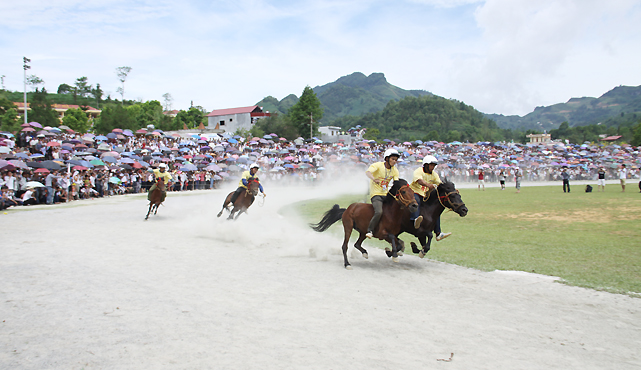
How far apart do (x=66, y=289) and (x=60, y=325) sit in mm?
1924

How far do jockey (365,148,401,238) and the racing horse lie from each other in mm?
714

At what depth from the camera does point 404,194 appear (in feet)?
29.7

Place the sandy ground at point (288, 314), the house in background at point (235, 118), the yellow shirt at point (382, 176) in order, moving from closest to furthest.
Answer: the sandy ground at point (288, 314) < the yellow shirt at point (382, 176) < the house in background at point (235, 118)

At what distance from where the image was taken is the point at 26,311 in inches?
235

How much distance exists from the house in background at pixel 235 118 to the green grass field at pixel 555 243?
308ft

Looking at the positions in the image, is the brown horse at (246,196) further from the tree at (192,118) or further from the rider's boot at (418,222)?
the tree at (192,118)

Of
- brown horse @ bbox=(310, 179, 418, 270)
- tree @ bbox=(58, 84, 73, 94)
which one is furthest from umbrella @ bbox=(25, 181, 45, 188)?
tree @ bbox=(58, 84, 73, 94)

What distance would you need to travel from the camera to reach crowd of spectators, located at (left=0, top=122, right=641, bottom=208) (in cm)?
2584

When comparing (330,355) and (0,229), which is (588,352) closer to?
(330,355)

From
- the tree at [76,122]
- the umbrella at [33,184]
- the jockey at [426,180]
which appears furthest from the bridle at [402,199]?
the tree at [76,122]

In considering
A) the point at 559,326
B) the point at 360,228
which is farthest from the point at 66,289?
the point at 559,326

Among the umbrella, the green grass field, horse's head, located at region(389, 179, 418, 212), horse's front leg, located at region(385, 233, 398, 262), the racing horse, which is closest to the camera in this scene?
horse's head, located at region(389, 179, 418, 212)

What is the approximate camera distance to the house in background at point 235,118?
364 feet

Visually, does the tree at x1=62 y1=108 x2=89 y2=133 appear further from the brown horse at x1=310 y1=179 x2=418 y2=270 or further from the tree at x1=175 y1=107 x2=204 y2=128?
the brown horse at x1=310 y1=179 x2=418 y2=270
